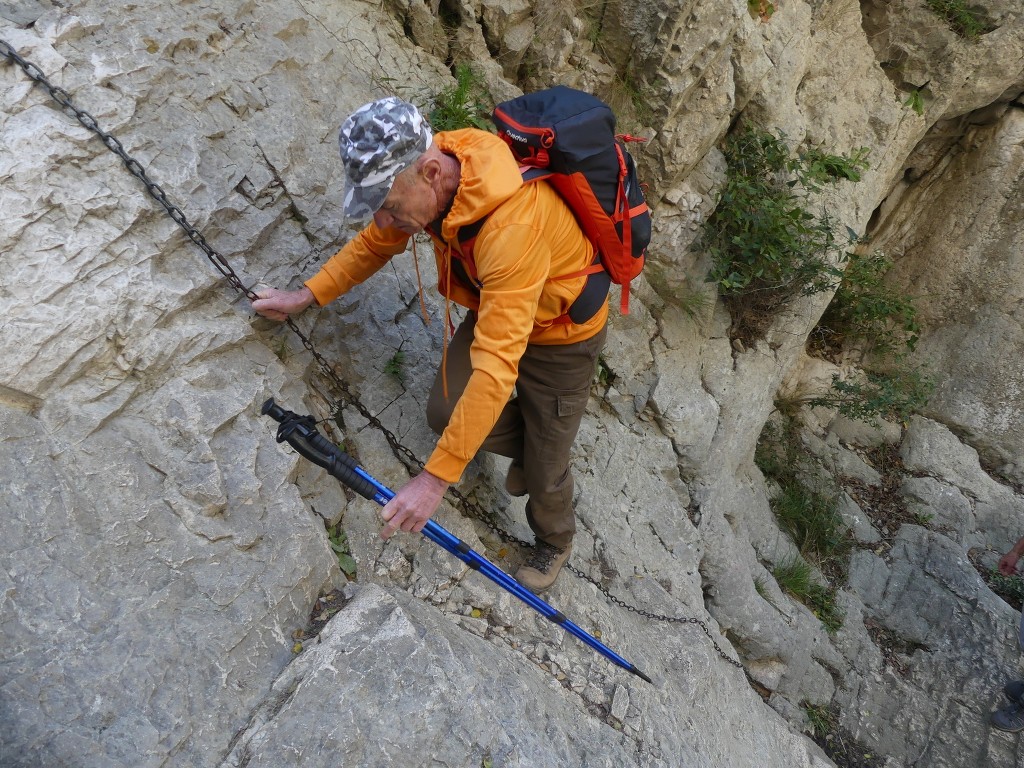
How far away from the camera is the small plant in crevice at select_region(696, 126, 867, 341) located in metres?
6.15

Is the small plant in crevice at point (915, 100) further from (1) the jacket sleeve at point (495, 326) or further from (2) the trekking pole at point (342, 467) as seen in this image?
(2) the trekking pole at point (342, 467)

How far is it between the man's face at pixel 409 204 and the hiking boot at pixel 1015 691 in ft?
21.9

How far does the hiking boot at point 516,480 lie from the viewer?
13.8ft

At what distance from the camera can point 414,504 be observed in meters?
2.90

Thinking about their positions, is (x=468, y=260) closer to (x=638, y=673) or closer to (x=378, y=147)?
(x=378, y=147)

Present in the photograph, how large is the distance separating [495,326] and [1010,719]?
625 cm

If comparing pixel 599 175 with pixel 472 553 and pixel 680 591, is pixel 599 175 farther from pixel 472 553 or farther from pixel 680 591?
pixel 680 591

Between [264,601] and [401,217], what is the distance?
1811 millimetres

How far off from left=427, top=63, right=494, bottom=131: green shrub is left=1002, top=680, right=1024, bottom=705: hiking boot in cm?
668

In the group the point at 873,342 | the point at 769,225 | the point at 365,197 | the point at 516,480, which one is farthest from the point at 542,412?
the point at 873,342

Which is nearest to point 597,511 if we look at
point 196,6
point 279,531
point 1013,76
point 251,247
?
point 279,531

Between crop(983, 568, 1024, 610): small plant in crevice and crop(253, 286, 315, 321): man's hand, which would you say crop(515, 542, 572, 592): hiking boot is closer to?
crop(253, 286, 315, 321): man's hand

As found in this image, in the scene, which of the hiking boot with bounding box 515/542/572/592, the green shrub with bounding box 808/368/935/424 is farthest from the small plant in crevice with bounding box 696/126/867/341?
the hiking boot with bounding box 515/542/572/592

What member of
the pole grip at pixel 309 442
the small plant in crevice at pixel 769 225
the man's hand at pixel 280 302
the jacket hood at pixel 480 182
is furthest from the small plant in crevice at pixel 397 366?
the small plant in crevice at pixel 769 225
